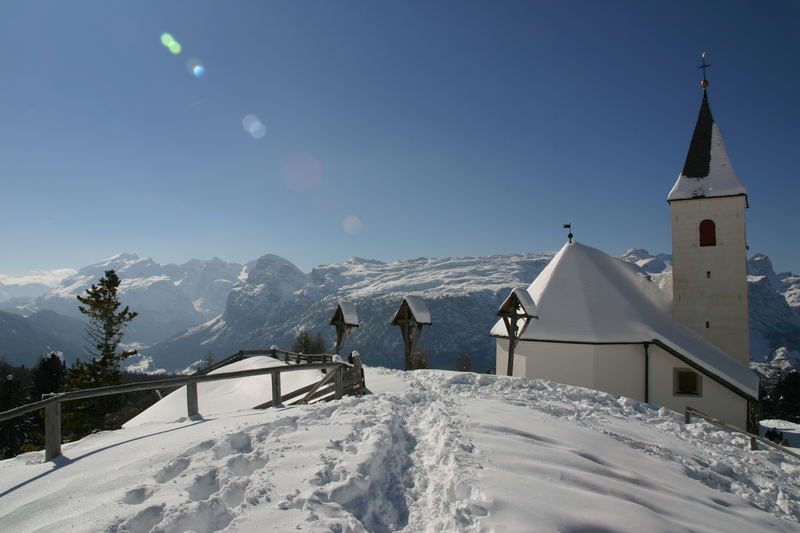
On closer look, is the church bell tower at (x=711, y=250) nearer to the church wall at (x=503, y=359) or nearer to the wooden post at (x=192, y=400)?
the church wall at (x=503, y=359)

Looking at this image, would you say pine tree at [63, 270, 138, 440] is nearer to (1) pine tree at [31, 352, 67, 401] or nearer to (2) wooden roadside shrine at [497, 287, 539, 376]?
(2) wooden roadside shrine at [497, 287, 539, 376]

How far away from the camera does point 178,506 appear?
4.16m

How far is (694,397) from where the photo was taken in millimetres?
17672

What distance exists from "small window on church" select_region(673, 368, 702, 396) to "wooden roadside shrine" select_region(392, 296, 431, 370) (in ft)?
35.7

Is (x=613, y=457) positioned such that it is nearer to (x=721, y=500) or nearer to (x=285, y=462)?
(x=721, y=500)

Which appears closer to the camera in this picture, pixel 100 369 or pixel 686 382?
pixel 686 382

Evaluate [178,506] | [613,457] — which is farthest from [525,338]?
[178,506]

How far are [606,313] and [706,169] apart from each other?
35.6ft

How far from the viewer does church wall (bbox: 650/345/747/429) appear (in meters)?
17.4

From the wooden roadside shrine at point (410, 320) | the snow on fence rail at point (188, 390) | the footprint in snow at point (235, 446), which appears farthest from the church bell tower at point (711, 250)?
the footprint in snow at point (235, 446)

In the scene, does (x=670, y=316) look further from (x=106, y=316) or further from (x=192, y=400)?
(x=106, y=316)

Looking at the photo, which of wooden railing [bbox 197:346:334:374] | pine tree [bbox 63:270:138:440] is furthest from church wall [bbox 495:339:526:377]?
pine tree [bbox 63:270:138:440]

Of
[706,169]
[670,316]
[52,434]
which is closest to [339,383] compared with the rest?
[52,434]

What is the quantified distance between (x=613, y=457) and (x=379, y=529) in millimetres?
4474
